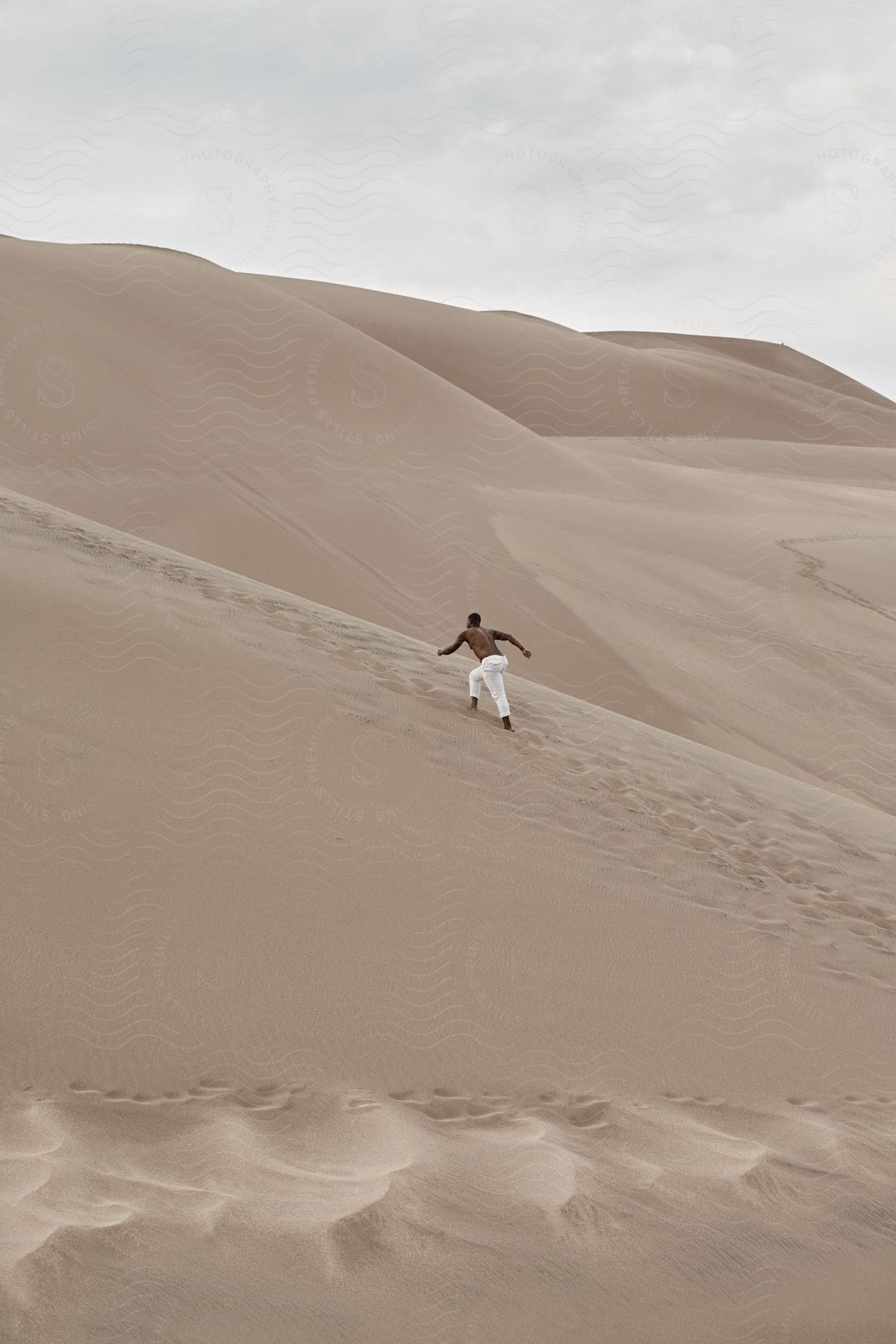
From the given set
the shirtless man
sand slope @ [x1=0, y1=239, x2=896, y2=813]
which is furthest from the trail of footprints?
sand slope @ [x1=0, y1=239, x2=896, y2=813]

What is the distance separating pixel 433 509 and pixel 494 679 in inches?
359

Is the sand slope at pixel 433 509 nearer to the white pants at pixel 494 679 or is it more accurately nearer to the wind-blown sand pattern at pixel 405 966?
the wind-blown sand pattern at pixel 405 966

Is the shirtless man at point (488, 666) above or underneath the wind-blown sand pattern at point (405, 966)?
above

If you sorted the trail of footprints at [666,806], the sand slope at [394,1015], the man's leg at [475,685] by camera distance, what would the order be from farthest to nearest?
the man's leg at [475,685] → the trail of footprints at [666,806] → the sand slope at [394,1015]

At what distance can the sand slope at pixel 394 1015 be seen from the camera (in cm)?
310

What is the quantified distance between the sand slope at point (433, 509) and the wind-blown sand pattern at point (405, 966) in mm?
152

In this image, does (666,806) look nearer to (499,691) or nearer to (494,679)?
(499,691)

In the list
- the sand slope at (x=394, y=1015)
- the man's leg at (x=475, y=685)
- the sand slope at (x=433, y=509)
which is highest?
the sand slope at (x=433, y=509)

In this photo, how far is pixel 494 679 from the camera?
855cm

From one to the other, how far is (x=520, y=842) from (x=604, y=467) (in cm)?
1904

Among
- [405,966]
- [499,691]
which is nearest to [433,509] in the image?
[499,691]

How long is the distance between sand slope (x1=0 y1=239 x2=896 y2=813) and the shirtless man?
172 inches

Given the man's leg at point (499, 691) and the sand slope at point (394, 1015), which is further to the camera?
the man's leg at point (499, 691)

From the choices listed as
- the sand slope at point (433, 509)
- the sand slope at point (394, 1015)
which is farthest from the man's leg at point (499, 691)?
the sand slope at point (433, 509)
